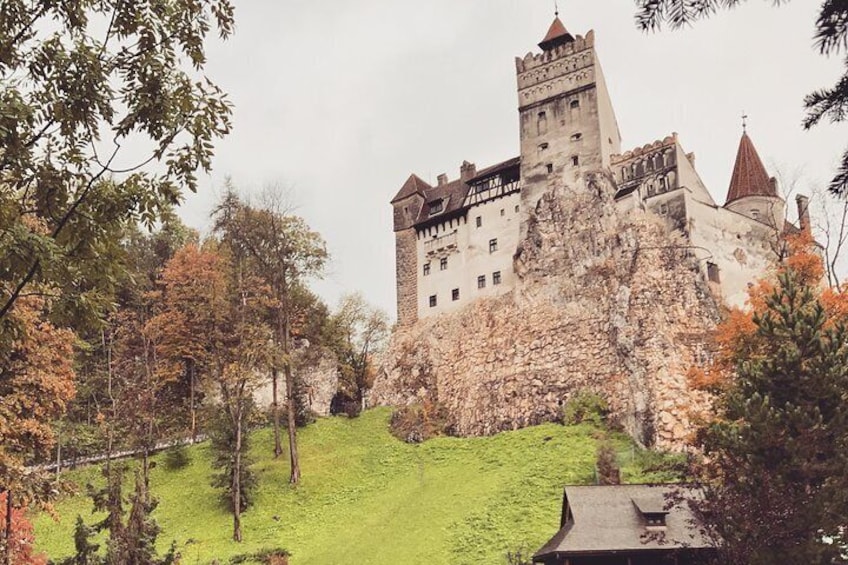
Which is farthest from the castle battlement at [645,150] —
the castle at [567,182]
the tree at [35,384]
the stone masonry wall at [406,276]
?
the tree at [35,384]

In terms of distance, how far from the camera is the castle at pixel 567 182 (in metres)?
43.5

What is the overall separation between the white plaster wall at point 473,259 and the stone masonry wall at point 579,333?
0.83m

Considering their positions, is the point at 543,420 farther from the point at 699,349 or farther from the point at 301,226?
the point at 301,226

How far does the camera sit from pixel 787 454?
722 inches

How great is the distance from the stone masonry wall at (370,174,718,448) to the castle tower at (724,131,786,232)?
5917mm

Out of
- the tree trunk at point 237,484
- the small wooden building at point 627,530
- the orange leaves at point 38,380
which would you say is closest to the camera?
the orange leaves at point 38,380

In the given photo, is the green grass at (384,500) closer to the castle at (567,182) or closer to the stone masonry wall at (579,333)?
the stone masonry wall at (579,333)

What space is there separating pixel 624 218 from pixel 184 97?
3732cm

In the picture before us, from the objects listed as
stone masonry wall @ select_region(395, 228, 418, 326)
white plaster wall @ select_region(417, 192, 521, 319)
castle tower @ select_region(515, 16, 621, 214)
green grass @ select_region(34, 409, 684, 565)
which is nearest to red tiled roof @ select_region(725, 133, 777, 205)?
castle tower @ select_region(515, 16, 621, 214)

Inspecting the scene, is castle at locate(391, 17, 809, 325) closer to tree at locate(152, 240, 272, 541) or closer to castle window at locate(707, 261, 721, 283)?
castle window at locate(707, 261, 721, 283)

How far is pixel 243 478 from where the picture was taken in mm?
34562

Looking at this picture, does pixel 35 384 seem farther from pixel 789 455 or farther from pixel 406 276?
pixel 406 276

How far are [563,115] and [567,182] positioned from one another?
13.8 ft

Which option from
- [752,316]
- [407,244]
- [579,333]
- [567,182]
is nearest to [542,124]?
[567,182]
